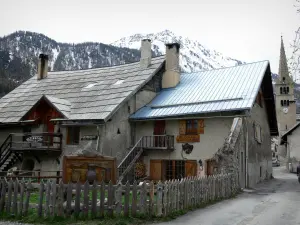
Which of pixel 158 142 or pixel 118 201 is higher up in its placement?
pixel 158 142

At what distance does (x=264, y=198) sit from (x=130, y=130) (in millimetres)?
10913

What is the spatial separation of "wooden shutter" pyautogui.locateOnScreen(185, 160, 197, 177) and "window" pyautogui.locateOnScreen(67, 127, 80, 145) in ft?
25.0

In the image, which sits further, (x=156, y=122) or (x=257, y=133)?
(x=257, y=133)

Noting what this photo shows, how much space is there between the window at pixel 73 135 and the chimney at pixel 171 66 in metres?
8.32

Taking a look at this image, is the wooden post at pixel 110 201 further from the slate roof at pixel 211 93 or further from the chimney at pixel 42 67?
the chimney at pixel 42 67

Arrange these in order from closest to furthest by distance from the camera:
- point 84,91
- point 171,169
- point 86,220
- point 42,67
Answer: point 86,220 < point 171,169 < point 84,91 < point 42,67

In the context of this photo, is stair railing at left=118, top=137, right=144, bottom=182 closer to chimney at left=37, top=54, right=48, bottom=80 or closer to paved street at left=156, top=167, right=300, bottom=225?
paved street at left=156, top=167, right=300, bottom=225

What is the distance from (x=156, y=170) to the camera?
23.7 metres

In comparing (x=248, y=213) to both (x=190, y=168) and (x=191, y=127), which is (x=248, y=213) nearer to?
(x=190, y=168)

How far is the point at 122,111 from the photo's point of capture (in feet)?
79.0

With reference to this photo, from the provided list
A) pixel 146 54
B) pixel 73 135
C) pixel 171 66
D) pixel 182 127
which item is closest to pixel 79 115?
pixel 73 135

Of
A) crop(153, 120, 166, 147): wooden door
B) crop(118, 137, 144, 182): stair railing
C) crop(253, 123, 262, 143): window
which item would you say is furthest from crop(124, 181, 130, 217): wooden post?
crop(253, 123, 262, 143): window

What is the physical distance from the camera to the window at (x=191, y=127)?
22391mm

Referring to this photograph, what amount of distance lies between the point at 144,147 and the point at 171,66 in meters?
7.98
